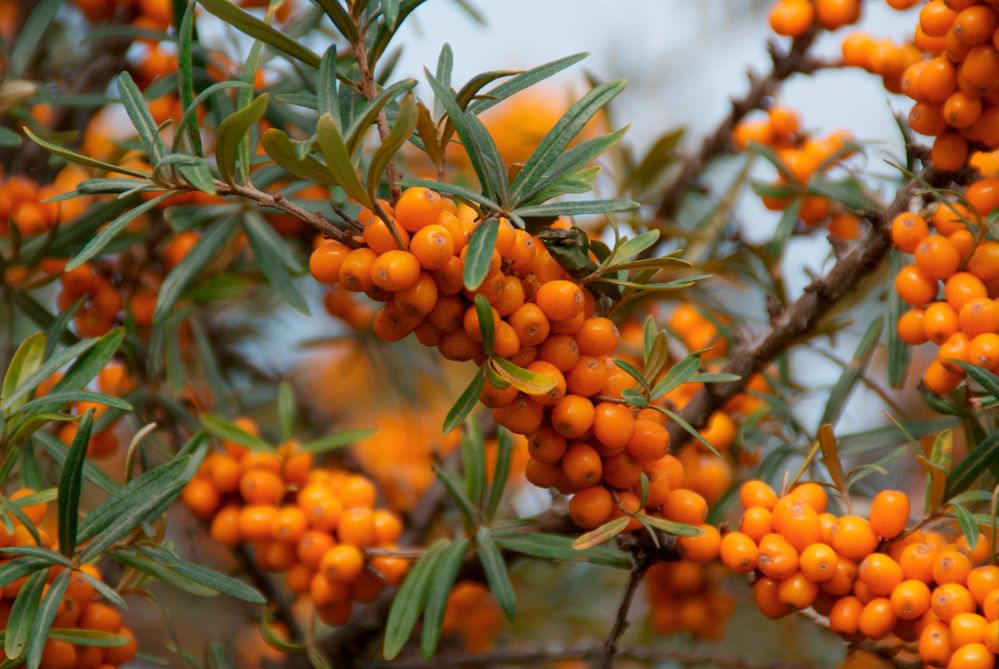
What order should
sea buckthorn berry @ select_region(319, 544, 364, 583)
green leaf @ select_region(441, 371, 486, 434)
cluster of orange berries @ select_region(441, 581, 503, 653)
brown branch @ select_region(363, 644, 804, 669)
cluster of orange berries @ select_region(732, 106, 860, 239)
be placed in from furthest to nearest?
cluster of orange berries @ select_region(441, 581, 503, 653) < cluster of orange berries @ select_region(732, 106, 860, 239) < brown branch @ select_region(363, 644, 804, 669) < sea buckthorn berry @ select_region(319, 544, 364, 583) < green leaf @ select_region(441, 371, 486, 434)

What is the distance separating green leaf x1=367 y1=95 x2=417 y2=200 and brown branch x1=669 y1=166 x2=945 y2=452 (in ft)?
1.43

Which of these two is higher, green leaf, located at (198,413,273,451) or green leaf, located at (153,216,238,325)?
green leaf, located at (153,216,238,325)

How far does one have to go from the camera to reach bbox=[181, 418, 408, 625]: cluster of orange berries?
1.10 metres

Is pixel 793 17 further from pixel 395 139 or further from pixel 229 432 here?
pixel 229 432

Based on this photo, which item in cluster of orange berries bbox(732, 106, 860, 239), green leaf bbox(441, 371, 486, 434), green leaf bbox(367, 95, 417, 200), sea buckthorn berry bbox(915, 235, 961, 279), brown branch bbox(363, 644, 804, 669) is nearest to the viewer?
green leaf bbox(367, 95, 417, 200)

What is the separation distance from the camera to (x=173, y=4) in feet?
3.67

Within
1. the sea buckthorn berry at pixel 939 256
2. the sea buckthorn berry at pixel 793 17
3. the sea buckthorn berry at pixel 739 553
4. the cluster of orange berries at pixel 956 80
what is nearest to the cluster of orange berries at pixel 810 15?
the sea buckthorn berry at pixel 793 17

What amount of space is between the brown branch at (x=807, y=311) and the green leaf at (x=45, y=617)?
60 centimetres

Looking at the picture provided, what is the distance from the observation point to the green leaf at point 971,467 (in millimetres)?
854

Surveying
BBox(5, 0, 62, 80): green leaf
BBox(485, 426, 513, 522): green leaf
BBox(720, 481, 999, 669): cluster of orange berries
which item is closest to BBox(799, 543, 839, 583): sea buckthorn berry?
BBox(720, 481, 999, 669): cluster of orange berries

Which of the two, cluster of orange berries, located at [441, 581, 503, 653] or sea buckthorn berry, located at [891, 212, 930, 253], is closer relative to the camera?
sea buckthorn berry, located at [891, 212, 930, 253]

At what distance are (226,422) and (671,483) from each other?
54 cm

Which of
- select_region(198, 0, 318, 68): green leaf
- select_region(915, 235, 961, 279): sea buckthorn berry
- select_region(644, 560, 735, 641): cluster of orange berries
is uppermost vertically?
select_region(198, 0, 318, 68): green leaf

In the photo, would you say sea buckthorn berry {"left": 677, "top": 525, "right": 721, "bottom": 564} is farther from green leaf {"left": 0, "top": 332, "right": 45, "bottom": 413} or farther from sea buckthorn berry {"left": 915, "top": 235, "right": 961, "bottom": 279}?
green leaf {"left": 0, "top": 332, "right": 45, "bottom": 413}
